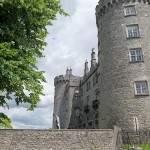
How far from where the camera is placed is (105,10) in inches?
1113

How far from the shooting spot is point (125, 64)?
24594 mm

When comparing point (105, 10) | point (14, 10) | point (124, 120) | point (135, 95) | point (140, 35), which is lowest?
point (124, 120)

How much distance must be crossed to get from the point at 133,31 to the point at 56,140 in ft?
48.5

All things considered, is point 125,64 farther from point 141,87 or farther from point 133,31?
point 133,31

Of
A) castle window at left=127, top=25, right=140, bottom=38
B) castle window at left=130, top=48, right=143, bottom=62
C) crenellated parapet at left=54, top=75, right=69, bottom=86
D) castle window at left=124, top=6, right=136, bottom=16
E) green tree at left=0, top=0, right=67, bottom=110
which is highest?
castle window at left=124, top=6, right=136, bottom=16

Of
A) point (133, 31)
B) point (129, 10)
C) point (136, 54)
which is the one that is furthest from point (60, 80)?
point (136, 54)

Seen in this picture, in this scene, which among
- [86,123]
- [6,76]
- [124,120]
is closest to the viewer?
[6,76]

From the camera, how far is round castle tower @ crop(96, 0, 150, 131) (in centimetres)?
2300

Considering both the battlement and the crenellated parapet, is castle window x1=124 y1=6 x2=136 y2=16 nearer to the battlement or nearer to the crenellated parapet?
the battlement

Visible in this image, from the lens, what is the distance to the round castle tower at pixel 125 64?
23000 millimetres

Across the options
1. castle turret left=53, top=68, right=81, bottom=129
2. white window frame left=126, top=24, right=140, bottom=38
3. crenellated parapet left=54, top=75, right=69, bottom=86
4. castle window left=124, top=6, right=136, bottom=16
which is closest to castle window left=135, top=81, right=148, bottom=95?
white window frame left=126, top=24, right=140, bottom=38

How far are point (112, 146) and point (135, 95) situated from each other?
21.3 feet

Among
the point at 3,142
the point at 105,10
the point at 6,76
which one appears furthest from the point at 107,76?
the point at 6,76

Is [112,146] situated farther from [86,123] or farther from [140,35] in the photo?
[86,123]
